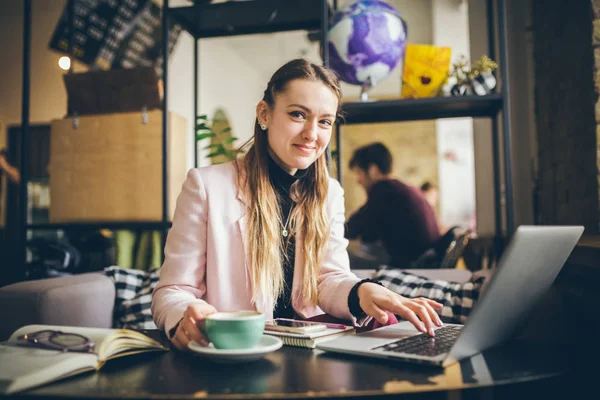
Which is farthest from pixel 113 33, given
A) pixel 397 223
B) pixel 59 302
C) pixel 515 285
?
pixel 515 285

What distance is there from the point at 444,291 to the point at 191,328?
3.55ft

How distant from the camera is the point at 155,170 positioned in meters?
2.12

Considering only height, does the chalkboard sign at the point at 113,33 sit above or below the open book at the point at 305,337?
above

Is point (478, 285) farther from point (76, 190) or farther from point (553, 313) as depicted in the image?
point (76, 190)

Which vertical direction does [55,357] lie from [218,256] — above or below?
below

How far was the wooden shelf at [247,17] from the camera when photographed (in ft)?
6.62

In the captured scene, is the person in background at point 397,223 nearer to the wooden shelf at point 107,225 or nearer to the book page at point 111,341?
the wooden shelf at point 107,225

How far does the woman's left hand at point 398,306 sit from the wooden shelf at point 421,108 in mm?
843

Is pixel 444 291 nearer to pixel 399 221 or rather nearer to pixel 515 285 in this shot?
pixel 515 285

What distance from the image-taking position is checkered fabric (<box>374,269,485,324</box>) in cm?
162

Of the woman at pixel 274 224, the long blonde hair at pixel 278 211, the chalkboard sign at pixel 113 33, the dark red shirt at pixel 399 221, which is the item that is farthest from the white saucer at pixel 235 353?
the chalkboard sign at pixel 113 33

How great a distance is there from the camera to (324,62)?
1.84 metres

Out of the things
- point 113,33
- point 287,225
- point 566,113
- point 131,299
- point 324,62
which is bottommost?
point 131,299

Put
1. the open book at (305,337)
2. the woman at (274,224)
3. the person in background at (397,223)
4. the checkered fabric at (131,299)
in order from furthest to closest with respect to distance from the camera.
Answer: the person in background at (397,223)
the checkered fabric at (131,299)
the woman at (274,224)
the open book at (305,337)
